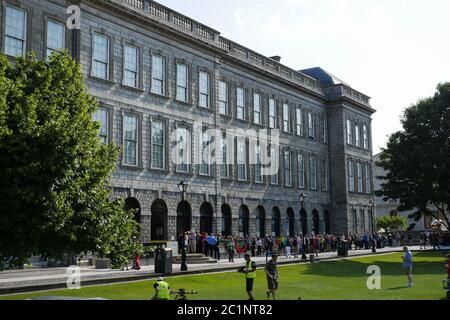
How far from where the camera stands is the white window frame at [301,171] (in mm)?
56312

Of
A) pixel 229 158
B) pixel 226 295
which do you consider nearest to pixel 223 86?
pixel 229 158

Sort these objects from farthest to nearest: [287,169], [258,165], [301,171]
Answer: [301,171]
[287,169]
[258,165]

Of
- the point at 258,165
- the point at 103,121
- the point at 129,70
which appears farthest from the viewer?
the point at 258,165

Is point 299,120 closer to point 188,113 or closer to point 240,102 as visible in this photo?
point 240,102

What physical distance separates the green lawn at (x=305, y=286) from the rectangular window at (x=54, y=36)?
14.5m

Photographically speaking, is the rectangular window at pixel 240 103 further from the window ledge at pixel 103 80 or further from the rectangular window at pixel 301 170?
the window ledge at pixel 103 80

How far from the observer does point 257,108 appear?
50.5 metres

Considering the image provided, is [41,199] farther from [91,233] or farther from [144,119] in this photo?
[144,119]

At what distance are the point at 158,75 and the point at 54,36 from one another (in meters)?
8.50

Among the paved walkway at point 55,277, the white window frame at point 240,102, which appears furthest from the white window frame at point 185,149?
the paved walkway at point 55,277

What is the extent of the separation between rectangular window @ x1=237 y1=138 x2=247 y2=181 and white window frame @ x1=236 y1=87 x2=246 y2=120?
2.15m

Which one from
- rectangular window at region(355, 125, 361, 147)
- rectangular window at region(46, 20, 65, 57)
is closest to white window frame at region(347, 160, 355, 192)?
rectangular window at region(355, 125, 361, 147)

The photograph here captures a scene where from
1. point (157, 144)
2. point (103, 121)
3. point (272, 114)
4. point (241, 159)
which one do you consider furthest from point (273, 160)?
point (103, 121)

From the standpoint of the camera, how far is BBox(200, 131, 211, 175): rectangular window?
1656 inches
